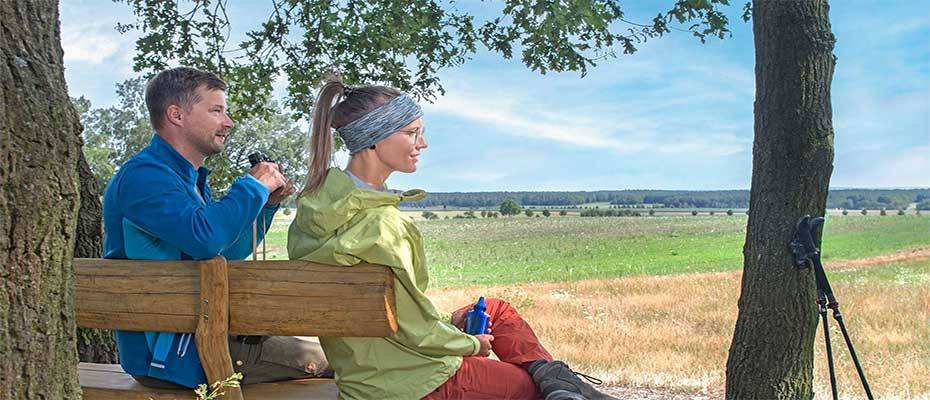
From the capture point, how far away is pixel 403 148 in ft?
9.59

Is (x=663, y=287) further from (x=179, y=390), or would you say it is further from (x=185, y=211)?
(x=185, y=211)

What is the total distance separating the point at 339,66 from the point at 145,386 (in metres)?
4.27

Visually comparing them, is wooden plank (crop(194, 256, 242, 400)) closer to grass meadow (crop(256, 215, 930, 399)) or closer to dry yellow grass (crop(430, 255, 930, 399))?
grass meadow (crop(256, 215, 930, 399))

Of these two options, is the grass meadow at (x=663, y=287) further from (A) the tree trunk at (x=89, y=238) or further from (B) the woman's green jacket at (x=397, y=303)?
(B) the woman's green jacket at (x=397, y=303)

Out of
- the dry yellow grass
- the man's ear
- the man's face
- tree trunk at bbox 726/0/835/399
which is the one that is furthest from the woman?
the dry yellow grass

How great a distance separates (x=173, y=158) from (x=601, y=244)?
14.0 meters

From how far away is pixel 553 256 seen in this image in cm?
1583

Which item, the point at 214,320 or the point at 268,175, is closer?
the point at 214,320

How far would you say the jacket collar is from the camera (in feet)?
9.43

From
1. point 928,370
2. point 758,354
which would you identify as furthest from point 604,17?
point 928,370

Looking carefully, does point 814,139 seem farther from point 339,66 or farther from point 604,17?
point 339,66

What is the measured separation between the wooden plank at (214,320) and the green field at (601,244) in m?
10.7

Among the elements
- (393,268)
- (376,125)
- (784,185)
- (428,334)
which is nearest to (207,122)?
(376,125)

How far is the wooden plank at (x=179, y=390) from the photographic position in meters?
2.85
